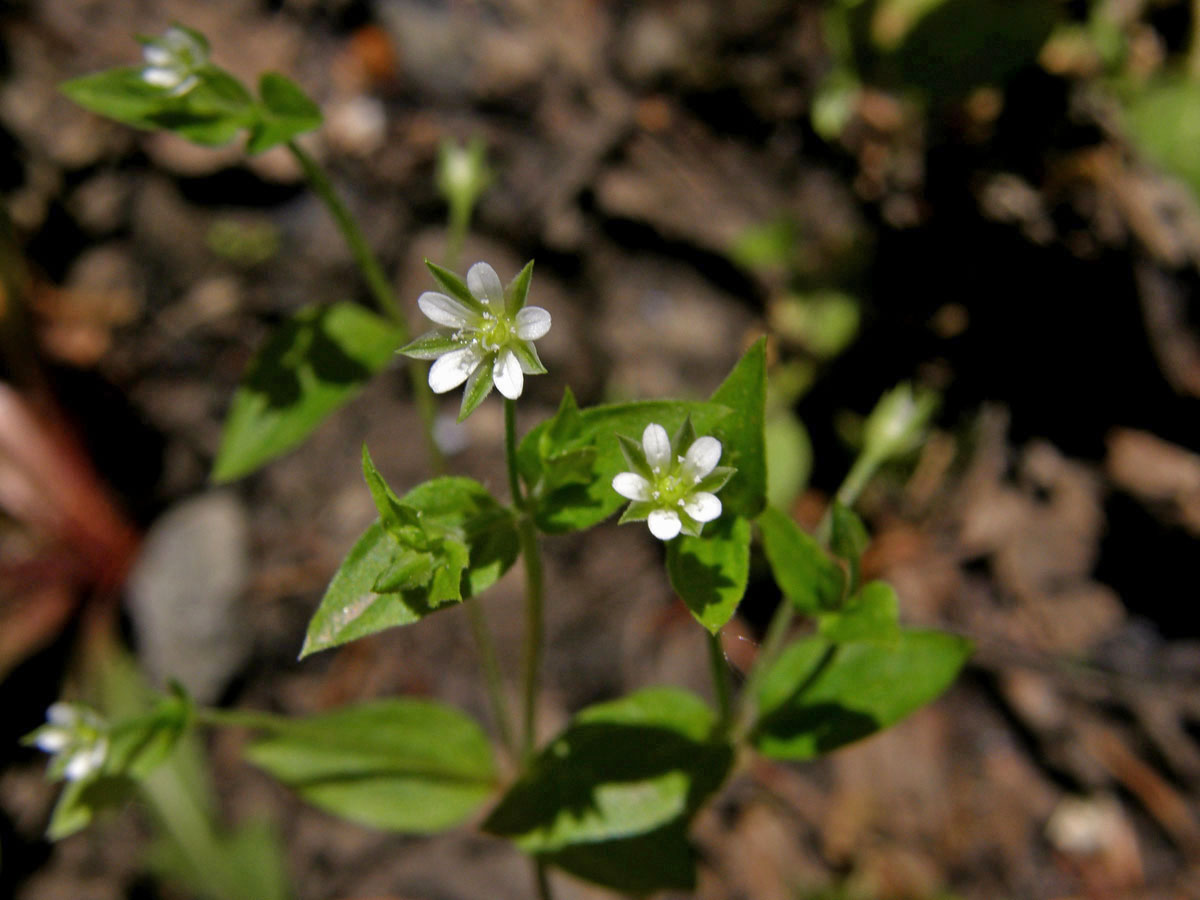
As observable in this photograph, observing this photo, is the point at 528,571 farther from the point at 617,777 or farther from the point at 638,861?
the point at 638,861

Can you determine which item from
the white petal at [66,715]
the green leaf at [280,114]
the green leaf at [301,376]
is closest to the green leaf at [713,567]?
the green leaf at [301,376]

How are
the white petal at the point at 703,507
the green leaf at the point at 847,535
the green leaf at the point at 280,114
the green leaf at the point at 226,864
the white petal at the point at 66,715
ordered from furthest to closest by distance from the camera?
the green leaf at the point at 226,864 → the white petal at the point at 66,715 → the green leaf at the point at 280,114 → the green leaf at the point at 847,535 → the white petal at the point at 703,507

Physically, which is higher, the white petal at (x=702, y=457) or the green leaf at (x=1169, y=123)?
the white petal at (x=702, y=457)

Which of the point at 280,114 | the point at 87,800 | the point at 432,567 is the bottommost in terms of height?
the point at 87,800

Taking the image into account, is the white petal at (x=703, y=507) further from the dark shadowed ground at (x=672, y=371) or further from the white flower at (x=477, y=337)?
the dark shadowed ground at (x=672, y=371)

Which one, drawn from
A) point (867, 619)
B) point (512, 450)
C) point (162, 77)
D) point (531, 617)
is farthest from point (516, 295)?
point (162, 77)

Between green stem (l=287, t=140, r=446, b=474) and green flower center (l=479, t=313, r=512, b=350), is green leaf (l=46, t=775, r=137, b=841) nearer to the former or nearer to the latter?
green stem (l=287, t=140, r=446, b=474)

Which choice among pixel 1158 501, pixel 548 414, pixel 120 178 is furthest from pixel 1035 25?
pixel 120 178
